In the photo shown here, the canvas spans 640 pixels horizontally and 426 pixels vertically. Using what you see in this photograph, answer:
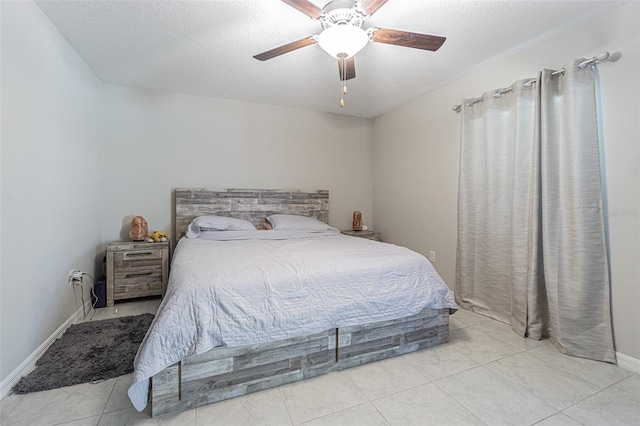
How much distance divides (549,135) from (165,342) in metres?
2.76

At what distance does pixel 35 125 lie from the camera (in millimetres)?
1850

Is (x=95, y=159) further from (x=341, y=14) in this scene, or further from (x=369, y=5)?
(x=369, y=5)

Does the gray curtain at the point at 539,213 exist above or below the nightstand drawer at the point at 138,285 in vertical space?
above

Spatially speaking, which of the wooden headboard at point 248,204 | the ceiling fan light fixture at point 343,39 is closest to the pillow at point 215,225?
the wooden headboard at point 248,204

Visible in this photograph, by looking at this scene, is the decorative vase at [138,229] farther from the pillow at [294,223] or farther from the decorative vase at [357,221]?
the decorative vase at [357,221]

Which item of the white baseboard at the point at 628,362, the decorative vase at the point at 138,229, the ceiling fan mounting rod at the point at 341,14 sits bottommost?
the white baseboard at the point at 628,362

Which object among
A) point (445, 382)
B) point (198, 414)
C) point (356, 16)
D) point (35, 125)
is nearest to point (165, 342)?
point (198, 414)

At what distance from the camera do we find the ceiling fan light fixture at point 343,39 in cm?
168

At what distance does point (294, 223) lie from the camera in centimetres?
342

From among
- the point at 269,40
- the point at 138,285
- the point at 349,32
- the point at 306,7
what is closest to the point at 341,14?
the point at 349,32

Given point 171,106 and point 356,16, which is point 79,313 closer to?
point 171,106

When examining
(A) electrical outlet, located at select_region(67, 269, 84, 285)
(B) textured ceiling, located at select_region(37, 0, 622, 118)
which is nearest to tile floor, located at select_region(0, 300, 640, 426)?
(A) electrical outlet, located at select_region(67, 269, 84, 285)

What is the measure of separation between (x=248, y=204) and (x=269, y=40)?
75.4 inches

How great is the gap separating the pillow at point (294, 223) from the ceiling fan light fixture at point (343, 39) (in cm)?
198
